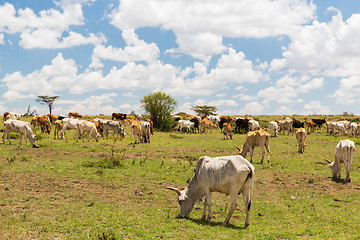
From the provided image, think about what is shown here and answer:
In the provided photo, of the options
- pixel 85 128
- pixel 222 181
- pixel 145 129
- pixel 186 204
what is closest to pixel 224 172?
pixel 222 181

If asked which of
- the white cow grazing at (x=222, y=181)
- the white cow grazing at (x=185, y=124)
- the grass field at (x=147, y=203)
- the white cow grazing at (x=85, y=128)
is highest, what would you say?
the white cow grazing at (x=185, y=124)

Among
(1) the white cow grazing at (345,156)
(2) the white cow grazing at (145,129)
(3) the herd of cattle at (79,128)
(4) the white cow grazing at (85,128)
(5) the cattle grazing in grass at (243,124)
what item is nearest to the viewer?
(1) the white cow grazing at (345,156)

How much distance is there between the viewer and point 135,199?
9953 mm

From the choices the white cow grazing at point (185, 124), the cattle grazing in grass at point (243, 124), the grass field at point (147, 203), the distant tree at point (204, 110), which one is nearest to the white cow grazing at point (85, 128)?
the grass field at point (147, 203)

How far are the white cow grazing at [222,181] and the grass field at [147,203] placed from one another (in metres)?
0.52

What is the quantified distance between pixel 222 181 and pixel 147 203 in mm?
3000

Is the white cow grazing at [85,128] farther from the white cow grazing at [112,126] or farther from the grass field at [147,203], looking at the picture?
the grass field at [147,203]

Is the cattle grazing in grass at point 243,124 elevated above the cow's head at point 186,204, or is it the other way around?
the cattle grazing in grass at point 243,124

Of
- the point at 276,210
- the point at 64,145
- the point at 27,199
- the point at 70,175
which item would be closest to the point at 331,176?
the point at 276,210

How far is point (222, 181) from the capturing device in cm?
778

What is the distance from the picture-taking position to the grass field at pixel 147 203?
281 inches

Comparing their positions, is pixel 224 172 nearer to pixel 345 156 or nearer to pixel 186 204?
pixel 186 204

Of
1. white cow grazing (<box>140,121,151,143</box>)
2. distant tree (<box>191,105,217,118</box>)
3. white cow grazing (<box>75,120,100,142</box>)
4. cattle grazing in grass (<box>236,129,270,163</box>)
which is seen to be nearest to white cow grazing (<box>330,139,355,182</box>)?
cattle grazing in grass (<box>236,129,270,163</box>)

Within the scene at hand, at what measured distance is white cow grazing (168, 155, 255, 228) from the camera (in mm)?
7582
